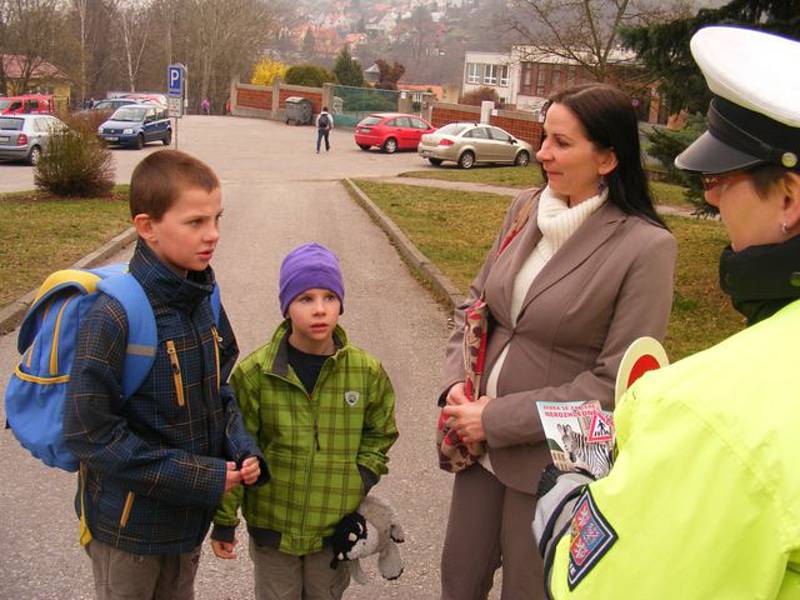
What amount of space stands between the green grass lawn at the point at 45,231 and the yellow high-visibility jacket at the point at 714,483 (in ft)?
26.6

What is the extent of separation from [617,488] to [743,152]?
0.61m

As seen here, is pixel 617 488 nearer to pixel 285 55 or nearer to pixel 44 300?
pixel 44 300

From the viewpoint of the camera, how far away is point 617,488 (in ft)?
3.86

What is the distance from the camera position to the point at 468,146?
29078 mm

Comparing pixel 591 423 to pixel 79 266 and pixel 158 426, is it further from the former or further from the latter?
pixel 79 266

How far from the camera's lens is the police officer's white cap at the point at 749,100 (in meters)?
1.26

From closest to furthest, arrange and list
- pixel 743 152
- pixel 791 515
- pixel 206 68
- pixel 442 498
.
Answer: pixel 791 515, pixel 743 152, pixel 442 498, pixel 206 68

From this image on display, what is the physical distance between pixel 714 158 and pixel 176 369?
165 cm

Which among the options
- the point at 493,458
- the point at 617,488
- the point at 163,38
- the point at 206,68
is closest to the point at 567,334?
the point at 493,458

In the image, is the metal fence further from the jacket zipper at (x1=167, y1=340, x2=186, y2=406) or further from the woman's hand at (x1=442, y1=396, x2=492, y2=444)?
the jacket zipper at (x1=167, y1=340, x2=186, y2=406)

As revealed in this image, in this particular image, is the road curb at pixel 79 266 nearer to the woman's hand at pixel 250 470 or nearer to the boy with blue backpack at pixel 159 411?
the boy with blue backpack at pixel 159 411

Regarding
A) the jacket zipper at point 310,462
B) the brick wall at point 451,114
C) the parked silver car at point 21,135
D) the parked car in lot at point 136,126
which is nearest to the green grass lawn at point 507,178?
the parked silver car at point 21,135

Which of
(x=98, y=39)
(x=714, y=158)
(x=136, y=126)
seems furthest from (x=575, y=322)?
(x=98, y=39)

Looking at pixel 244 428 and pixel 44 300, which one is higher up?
pixel 44 300
